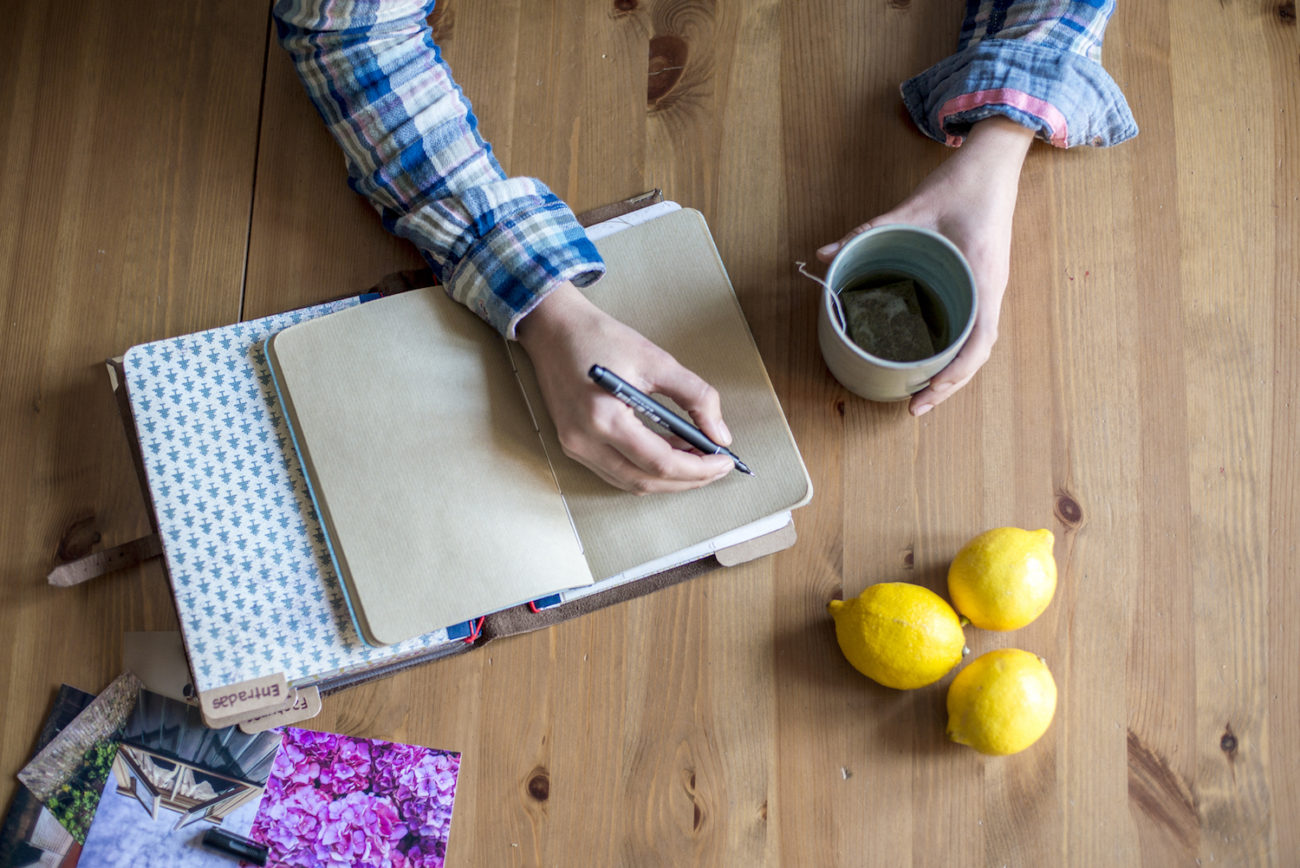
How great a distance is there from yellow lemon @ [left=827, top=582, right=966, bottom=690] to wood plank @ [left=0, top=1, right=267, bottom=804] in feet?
1.83

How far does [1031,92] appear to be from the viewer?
650 mm

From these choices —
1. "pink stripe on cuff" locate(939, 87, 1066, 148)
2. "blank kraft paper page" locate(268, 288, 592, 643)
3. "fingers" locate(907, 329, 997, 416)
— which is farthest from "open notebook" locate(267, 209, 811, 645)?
"pink stripe on cuff" locate(939, 87, 1066, 148)

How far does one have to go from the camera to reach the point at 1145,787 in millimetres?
658

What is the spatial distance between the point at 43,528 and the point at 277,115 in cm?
41

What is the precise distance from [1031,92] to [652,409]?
39 cm

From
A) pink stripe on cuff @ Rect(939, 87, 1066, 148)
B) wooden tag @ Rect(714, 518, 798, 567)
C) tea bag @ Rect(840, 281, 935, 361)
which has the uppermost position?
pink stripe on cuff @ Rect(939, 87, 1066, 148)

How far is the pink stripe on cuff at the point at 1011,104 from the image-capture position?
65 centimetres

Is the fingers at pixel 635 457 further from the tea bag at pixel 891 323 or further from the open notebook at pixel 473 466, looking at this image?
the tea bag at pixel 891 323

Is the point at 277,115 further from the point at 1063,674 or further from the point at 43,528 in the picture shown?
the point at 1063,674

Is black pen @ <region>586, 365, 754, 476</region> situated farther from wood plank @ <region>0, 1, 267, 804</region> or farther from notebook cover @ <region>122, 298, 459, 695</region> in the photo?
wood plank @ <region>0, 1, 267, 804</region>

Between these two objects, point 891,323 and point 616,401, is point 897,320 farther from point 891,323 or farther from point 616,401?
point 616,401

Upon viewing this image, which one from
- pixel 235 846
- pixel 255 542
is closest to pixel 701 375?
pixel 255 542

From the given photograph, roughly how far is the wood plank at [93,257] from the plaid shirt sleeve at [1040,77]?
1.98 feet

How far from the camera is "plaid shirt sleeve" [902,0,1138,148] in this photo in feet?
2.13
